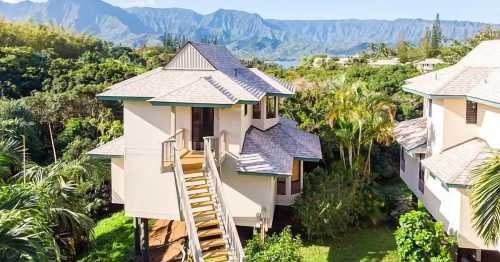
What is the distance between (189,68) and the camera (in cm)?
1769

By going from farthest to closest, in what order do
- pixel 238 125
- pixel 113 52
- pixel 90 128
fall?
pixel 113 52 → pixel 90 128 → pixel 238 125

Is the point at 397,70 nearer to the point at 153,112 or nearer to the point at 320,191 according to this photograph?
the point at 320,191

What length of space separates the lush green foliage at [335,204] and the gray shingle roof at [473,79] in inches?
194

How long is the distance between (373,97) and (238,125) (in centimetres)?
785

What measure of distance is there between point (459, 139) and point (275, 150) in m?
6.86

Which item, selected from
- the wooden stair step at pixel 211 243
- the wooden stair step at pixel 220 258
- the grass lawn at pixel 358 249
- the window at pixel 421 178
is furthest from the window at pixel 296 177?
the wooden stair step at pixel 220 258

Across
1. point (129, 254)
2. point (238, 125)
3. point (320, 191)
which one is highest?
point (238, 125)

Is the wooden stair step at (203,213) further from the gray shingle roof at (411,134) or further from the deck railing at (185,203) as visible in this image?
the gray shingle roof at (411,134)

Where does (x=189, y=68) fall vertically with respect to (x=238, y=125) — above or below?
above

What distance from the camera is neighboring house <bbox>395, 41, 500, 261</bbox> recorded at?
13094 mm

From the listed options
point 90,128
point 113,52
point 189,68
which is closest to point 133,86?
point 189,68

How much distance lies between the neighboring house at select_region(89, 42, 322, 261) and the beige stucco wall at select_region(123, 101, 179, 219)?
0.04 m

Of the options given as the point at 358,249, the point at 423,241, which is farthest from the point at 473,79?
the point at 358,249

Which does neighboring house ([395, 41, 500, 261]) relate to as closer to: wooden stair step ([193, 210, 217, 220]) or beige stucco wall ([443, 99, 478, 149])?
beige stucco wall ([443, 99, 478, 149])
